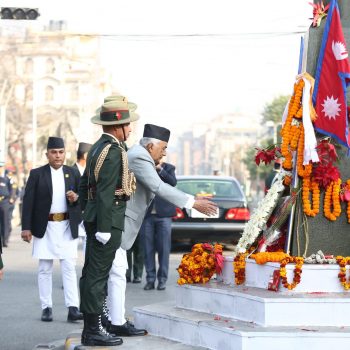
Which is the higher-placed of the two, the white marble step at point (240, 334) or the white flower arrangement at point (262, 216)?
the white flower arrangement at point (262, 216)

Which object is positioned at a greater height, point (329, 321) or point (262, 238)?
point (262, 238)

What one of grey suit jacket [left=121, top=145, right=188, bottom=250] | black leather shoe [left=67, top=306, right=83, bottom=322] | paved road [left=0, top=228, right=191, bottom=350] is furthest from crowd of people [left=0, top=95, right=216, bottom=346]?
black leather shoe [left=67, top=306, right=83, bottom=322]

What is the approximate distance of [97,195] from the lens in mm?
9406

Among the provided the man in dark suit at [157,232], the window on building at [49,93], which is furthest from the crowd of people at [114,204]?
the window on building at [49,93]

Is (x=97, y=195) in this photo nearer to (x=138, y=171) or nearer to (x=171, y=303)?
(x=138, y=171)

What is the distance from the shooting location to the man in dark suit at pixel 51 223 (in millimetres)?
12656

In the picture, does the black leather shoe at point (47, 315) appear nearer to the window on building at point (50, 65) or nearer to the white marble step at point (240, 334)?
the white marble step at point (240, 334)

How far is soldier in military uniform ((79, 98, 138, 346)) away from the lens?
9.38 m

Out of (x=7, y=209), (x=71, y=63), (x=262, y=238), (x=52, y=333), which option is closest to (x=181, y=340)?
(x=262, y=238)

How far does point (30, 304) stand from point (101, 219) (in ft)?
16.5

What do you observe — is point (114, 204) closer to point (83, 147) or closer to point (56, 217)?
point (56, 217)

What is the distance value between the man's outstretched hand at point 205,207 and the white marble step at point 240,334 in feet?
2.82

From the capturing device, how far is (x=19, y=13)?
27312 millimetres

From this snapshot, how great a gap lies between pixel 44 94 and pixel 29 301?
155 meters
